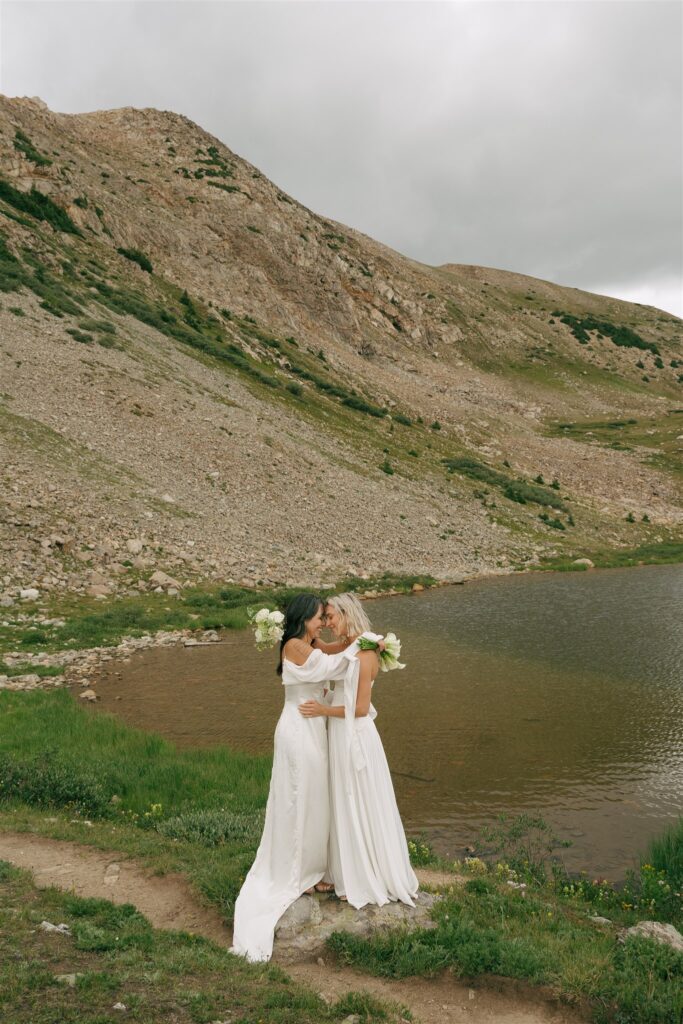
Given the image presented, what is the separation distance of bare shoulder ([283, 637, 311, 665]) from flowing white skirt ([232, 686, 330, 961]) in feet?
1.01

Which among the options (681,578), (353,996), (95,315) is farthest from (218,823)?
(95,315)

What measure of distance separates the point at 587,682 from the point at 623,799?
6.80 metres

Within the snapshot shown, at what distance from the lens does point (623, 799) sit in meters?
11.1

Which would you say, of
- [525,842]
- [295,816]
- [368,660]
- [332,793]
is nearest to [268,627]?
[368,660]

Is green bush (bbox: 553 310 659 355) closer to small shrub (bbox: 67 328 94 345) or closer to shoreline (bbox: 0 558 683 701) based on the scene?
small shrub (bbox: 67 328 94 345)

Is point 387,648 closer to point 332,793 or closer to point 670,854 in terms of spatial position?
point 332,793

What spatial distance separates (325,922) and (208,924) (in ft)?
4.13

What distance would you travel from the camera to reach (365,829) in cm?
736

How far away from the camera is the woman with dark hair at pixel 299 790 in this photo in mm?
7328

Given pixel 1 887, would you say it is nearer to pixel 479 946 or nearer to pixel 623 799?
pixel 479 946

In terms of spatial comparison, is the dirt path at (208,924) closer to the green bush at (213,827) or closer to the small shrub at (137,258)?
the green bush at (213,827)

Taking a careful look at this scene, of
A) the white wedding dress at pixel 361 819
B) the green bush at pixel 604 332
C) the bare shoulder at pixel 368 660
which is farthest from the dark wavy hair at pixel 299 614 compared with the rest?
the green bush at pixel 604 332

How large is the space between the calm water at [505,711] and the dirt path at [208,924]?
3346 mm

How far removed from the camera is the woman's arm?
7398 millimetres
